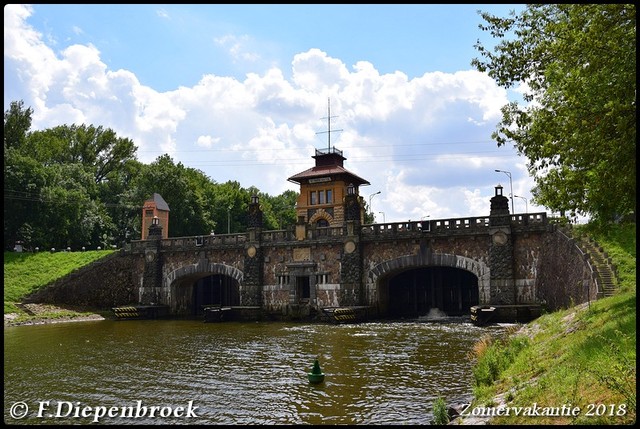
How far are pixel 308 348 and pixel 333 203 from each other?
3233 cm

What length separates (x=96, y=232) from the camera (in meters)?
60.9

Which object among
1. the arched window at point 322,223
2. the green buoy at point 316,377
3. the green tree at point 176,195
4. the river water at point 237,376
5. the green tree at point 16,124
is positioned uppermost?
the green tree at point 16,124

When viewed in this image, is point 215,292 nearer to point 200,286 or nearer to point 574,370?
point 200,286

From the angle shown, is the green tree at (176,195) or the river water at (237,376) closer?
the river water at (237,376)

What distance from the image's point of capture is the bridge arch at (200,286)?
44094 mm

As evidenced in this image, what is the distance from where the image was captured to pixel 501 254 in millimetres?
33344

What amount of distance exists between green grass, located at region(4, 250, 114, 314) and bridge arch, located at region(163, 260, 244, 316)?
27.0 ft

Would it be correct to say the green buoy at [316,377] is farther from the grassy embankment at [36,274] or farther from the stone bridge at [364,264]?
the grassy embankment at [36,274]

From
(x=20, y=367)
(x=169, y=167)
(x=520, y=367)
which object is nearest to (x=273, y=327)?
(x=20, y=367)

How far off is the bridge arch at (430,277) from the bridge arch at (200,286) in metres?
11.9

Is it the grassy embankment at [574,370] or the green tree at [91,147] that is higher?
the green tree at [91,147]

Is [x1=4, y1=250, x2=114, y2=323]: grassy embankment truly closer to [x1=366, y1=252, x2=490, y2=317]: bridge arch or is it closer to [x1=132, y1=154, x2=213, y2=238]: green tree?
[x1=132, y1=154, x2=213, y2=238]: green tree

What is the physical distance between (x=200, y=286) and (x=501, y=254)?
29.3m

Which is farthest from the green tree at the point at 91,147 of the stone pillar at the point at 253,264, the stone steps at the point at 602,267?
the stone steps at the point at 602,267
